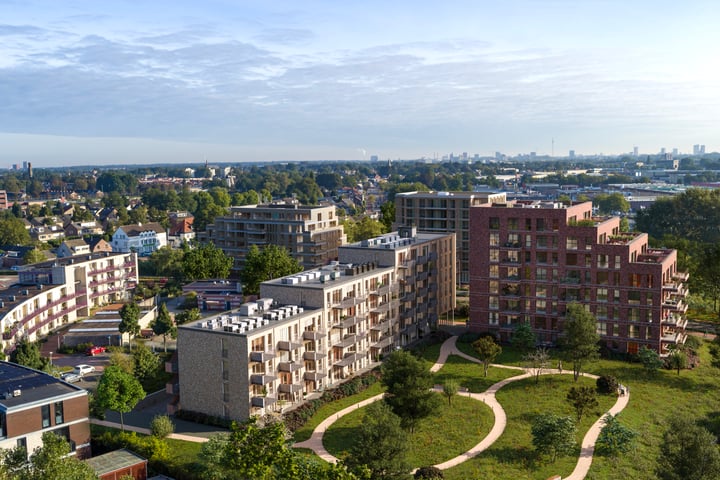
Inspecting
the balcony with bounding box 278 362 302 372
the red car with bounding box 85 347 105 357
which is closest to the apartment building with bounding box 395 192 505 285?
the red car with bounding box 85 347 105 357

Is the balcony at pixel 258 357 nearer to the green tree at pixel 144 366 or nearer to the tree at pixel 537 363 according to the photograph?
the green tree at pixel 144 366

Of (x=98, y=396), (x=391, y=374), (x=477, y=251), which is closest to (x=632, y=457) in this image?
(x=391, y=374)

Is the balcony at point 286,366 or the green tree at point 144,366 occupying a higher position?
the balcony at point 286,366

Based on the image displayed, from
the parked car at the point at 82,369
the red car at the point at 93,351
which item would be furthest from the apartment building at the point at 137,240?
the parked car at the point at 82,369

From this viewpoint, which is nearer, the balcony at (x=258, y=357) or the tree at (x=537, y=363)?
the balcony at (x=258, y=357)

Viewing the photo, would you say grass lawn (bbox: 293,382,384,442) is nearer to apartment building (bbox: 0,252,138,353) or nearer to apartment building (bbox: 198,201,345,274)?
apartment building (bbox: 0,252,138,353)

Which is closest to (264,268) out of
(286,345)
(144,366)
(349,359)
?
(349,359)

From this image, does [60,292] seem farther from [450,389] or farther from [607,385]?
[607,385]
